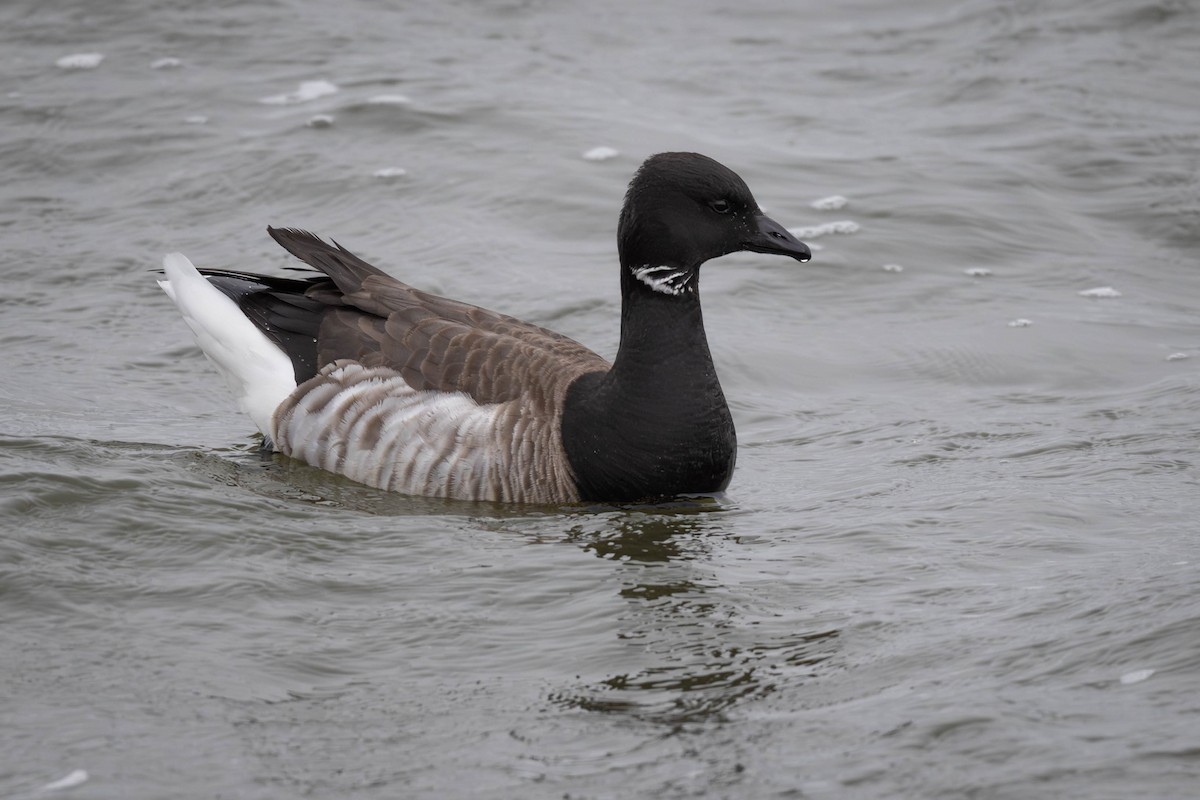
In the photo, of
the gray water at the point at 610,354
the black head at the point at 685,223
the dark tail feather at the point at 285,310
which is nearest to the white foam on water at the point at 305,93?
the gray water at the point at 610,354

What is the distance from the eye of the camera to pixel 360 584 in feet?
21.8

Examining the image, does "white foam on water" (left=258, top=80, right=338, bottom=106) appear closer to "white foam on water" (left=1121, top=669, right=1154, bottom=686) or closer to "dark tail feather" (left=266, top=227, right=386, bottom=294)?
"dark tail feather" (left=266, top=227, right=386, bottom=294)

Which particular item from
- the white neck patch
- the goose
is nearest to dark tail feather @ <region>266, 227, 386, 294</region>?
the goose

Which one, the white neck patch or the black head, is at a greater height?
the black head

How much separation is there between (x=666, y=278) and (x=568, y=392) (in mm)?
808

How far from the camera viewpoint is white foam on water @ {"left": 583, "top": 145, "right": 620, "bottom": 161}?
14.1 m

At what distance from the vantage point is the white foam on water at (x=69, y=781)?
15.9ft

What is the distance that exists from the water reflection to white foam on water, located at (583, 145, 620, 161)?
721 centimetres

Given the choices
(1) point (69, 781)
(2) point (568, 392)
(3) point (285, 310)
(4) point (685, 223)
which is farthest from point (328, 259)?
(1) point (69, 781)

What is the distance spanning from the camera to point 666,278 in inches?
315

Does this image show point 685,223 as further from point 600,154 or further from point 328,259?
point 600,154

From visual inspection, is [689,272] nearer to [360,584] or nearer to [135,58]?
[360,584]

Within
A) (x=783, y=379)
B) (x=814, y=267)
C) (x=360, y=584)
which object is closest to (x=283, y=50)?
(x=814, y=267)

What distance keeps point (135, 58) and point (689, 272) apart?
10.4 metres
